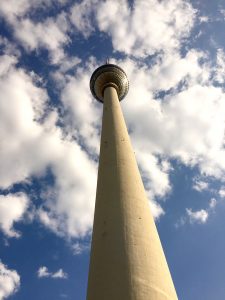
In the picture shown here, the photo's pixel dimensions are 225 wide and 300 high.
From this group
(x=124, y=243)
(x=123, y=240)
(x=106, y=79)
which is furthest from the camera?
(x=106, y=79)

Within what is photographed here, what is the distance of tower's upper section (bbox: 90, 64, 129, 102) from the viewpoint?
37.1 metres

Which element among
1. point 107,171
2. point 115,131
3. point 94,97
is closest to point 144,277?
point 107,171

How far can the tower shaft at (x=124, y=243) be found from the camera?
12820 mm

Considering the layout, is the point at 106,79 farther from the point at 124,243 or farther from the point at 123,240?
the point at 124,243

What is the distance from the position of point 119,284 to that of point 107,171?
817cm

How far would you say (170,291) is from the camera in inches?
534

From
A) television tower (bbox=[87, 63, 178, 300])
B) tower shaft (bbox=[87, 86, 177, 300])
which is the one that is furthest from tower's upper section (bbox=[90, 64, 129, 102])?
tower shaft (bbox=[87, 86, 177, 300])

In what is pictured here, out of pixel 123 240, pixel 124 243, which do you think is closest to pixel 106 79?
pixel 123 240

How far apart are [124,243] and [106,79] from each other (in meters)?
25.5

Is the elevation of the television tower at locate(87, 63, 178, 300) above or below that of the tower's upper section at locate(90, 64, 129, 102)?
below

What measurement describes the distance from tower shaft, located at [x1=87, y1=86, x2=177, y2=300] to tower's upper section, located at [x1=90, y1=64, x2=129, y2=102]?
17117mm

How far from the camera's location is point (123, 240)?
1468cm

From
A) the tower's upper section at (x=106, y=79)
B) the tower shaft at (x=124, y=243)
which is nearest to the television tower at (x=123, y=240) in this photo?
the tower shaft at (x=124, y=243)

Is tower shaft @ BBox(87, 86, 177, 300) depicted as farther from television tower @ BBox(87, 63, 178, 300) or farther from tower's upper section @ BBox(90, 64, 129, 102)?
tower's upper section @ BBox(90, 64, 129, 102)
